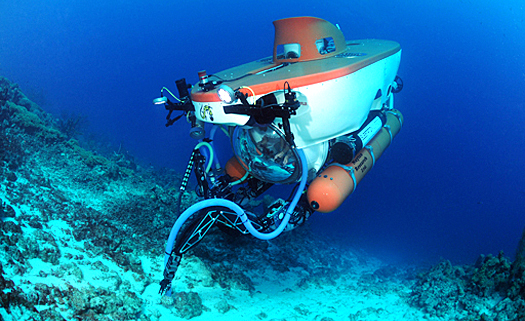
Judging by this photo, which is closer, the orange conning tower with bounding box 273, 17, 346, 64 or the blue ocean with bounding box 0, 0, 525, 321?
the blue ocean with bounding box 0, 0, 525, 321

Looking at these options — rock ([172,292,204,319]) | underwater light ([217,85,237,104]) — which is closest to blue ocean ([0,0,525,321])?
rock ([172,292,204,319])

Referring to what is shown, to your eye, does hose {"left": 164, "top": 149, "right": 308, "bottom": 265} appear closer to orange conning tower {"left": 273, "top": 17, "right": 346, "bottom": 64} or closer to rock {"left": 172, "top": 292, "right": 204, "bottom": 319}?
rock {"left": 172, "top": 292, "right": 204, "bottom": 319}

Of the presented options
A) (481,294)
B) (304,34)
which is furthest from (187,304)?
(304,34)

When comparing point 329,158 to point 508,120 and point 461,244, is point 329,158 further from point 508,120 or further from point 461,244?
point 508,120

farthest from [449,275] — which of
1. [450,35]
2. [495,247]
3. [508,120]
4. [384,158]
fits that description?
[450,35]

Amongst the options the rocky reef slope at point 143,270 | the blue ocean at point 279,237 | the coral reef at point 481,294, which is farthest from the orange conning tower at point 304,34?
the coral reef at point 481,294

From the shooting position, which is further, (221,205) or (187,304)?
(221,205)

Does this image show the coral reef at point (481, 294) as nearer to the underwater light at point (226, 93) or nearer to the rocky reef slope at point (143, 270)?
the rocky reef slope at point (143, 270)

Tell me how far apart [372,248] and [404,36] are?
41334mm

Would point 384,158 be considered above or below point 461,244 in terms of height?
above

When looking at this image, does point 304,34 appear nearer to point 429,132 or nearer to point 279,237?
point 279,237

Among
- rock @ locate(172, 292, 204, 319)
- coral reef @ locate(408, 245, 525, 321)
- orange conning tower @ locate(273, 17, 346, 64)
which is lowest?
rock @ locate(172, 292, 204, 319)

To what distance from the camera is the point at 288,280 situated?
4836 millimetres

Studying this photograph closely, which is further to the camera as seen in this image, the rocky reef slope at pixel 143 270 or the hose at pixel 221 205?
the hose at pixel 221 205
